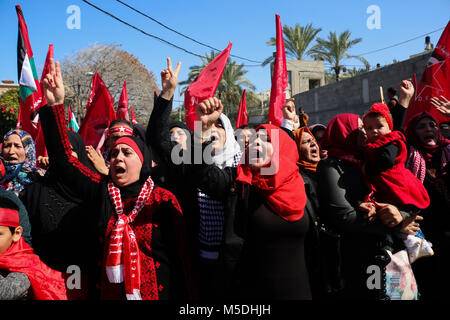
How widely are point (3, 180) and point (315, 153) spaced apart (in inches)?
103

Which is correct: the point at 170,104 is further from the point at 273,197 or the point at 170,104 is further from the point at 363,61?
the point at 363,61

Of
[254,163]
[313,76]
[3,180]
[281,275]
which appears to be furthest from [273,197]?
[313,76]

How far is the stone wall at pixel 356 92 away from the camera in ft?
41.3

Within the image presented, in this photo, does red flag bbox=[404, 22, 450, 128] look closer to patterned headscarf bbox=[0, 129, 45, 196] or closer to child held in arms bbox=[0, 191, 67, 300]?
child held in arms bbox=[0, 191, 67, 300]

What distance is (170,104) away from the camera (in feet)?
7.50

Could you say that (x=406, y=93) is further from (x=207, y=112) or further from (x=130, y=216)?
(x=130, y=216)

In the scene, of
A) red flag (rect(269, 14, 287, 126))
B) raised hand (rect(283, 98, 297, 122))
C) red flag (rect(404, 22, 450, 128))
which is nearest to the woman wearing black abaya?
raised hand (rect(283, 98, 297, 122))

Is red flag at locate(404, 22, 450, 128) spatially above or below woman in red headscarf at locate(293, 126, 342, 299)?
above

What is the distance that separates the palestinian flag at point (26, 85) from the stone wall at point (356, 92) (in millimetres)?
11991

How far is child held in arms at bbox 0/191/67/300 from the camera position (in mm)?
1954

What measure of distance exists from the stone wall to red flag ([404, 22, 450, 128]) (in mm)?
8940

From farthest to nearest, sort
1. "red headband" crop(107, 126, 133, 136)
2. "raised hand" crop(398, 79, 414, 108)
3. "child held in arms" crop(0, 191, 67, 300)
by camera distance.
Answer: "red headband" crop(107, 126, 133, 136) → "raised hand" crop(398, 79, 414, 108) → "child held in arms" crop(0, 191, 67, 300)

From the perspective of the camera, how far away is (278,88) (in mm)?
4102

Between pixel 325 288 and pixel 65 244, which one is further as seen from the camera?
pixel 65 244
